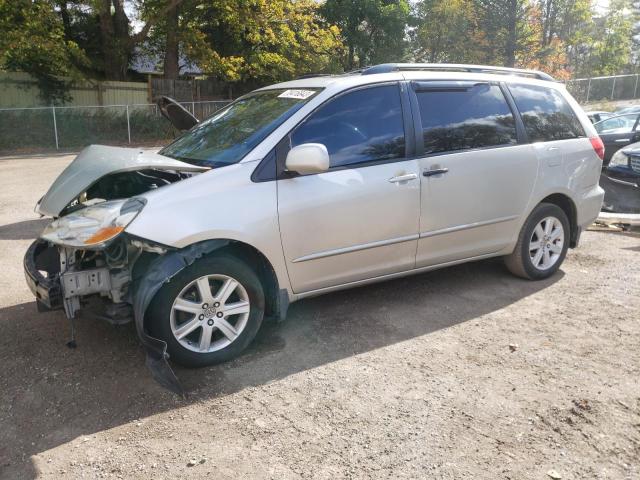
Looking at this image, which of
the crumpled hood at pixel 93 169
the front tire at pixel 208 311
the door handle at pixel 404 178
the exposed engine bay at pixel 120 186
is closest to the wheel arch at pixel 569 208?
the door handle at pixel 404 178

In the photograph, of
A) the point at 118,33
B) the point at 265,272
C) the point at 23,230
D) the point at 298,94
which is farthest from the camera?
the point at 118,33

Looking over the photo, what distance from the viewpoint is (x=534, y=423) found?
10.5 feet

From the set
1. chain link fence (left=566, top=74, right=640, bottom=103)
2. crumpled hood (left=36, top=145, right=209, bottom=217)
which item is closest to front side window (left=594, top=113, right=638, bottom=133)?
crumpled hood (left=36, top=145, right=209, bottom=217)

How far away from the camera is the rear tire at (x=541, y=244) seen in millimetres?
5316

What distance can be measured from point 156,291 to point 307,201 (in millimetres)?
1173

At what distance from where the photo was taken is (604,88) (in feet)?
104

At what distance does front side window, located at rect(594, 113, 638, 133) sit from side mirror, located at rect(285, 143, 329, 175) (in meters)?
11.6

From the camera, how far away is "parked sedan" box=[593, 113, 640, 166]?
12.8 metres

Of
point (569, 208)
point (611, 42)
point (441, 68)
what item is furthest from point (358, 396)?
point (611, 42)

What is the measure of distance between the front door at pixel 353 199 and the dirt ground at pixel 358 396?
52 centimetres

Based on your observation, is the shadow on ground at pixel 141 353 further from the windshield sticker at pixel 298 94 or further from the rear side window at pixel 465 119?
the windshield sticker at pixel 298 94

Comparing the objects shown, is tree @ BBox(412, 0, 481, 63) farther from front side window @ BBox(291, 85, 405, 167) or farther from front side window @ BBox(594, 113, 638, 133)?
front side window @ BBox(291, 85, 405, 167)

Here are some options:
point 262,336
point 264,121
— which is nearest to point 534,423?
point 262,336

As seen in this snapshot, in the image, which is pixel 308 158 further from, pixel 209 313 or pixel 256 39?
pixel 256 39
